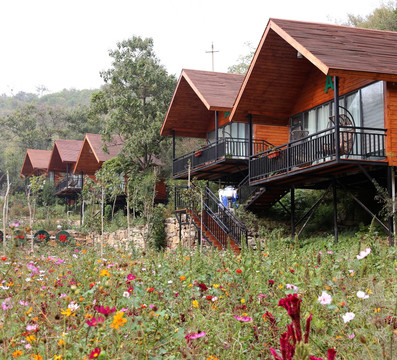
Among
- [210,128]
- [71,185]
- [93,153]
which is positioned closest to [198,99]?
[210,128]

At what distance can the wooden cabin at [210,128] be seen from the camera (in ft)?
67.8

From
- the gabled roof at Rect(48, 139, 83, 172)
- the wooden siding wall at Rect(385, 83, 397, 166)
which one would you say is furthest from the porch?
the gabled roof at Rect(48, 139, 83, 172)

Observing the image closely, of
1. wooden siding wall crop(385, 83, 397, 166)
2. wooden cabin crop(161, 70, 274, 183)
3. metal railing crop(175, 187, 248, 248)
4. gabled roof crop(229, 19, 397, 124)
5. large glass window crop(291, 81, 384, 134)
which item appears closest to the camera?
gabled roof crop(229, 19, 397, 124)

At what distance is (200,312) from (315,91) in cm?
1420

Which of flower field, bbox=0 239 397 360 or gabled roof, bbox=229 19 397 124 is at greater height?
gabled roof, bbox=229 19 397 124

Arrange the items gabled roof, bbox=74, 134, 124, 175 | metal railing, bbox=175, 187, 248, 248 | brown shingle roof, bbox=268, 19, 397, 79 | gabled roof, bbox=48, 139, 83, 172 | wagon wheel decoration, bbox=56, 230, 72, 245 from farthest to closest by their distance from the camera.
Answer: gabled roof, bbox=48, 139, 83, 172
gabled roof, bbox=74, 134, 124, 175
metal railing, bbox=175, 187, 248, 248
brown shingle roof, bbox=268, 19, 397, 79
wagon wheel decoration, bbox=56, 230, 72, 245

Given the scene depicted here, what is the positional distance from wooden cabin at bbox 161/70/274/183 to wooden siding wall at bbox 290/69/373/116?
2.49 meters

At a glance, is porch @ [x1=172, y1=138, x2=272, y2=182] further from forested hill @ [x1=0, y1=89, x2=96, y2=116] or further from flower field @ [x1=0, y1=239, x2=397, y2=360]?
forested hill @ [x1=0, y1=89, x2=96, y2=116]

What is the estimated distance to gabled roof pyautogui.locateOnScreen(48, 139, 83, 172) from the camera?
39.7m

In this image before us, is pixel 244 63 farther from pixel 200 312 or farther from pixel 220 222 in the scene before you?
pixel 200 312

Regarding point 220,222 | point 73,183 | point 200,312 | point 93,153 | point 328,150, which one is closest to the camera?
point 200,312

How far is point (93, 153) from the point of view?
115 ft

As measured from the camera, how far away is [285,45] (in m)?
16.2

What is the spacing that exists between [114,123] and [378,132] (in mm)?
17244
